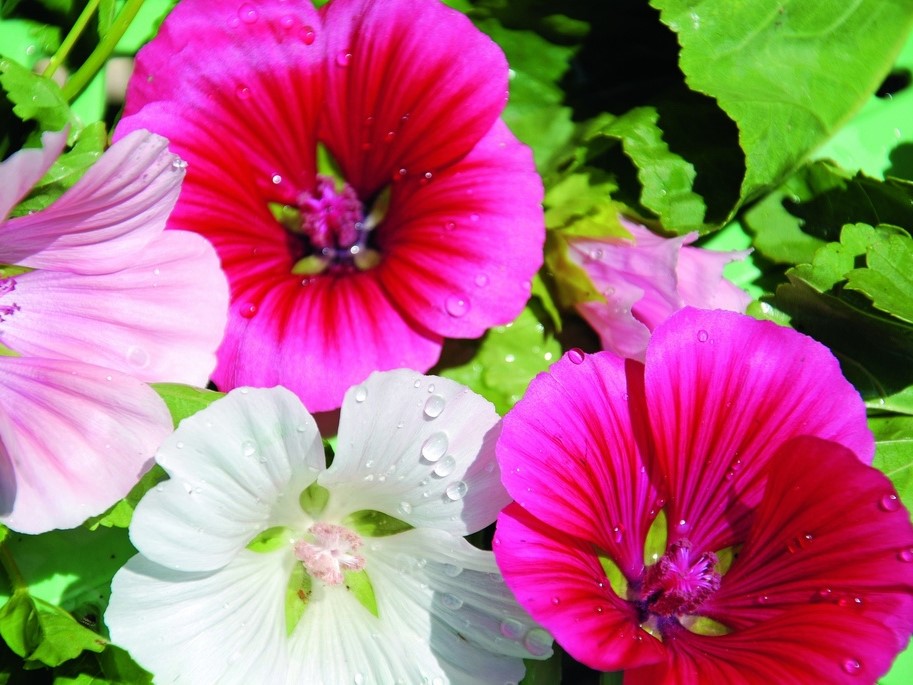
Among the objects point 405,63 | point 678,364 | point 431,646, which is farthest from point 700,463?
point 405,63

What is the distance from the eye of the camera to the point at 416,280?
644 mm

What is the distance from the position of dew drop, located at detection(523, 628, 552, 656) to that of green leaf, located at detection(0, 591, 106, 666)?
0.27 meters

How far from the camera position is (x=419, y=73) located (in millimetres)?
643

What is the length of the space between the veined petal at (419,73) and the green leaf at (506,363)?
14 cm

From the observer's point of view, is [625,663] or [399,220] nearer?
[625,663]

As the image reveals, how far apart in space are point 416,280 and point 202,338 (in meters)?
0.14

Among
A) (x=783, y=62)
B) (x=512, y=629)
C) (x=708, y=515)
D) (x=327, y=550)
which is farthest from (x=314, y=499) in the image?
(x=783, y=62)

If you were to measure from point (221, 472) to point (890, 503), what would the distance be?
0.36 metres

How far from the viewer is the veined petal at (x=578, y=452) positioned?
1.82ft

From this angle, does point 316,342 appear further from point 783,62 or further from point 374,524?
point 783,62

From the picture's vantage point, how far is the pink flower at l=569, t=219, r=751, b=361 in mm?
674

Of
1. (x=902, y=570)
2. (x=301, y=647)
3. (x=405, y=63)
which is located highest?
(x=405, y=63)

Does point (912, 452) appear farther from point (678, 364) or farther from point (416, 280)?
point (416, 280)

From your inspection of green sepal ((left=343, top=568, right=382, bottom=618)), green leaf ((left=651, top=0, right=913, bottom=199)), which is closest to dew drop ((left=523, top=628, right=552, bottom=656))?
green sepal ((left=343, top=568, right=382, bottom=618))
